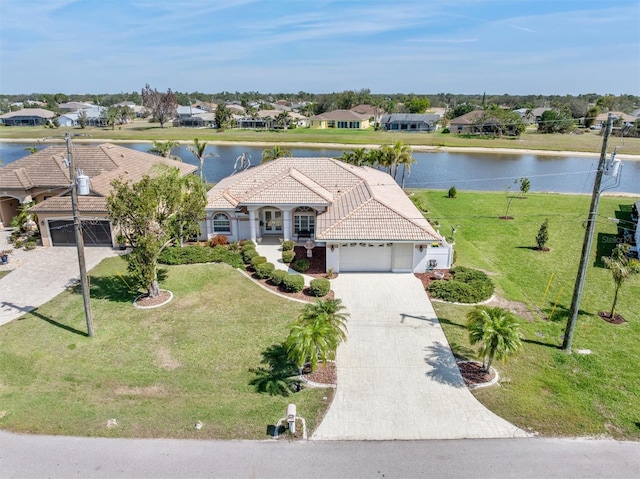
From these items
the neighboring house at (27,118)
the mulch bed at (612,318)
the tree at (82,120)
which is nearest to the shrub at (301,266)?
the mulch bed at (612,318)

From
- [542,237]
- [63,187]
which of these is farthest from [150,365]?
[542,237]

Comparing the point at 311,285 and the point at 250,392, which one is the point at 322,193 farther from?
the point at 250,392

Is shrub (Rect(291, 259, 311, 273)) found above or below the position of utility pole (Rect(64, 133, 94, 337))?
below

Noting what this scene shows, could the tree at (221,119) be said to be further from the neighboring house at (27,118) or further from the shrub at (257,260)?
the shrub at (257,260)

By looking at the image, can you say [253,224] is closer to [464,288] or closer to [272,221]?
[272,221]

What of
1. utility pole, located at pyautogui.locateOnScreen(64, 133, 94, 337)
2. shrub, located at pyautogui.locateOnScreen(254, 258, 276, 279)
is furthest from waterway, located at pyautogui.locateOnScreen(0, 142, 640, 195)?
utility pole, located at pyautogui.locateOnScreen(64, 133, 94, 337)

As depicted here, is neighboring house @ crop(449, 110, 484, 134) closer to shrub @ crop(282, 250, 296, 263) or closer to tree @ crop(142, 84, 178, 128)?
tree @ crop(142, 84, 178, 128)
